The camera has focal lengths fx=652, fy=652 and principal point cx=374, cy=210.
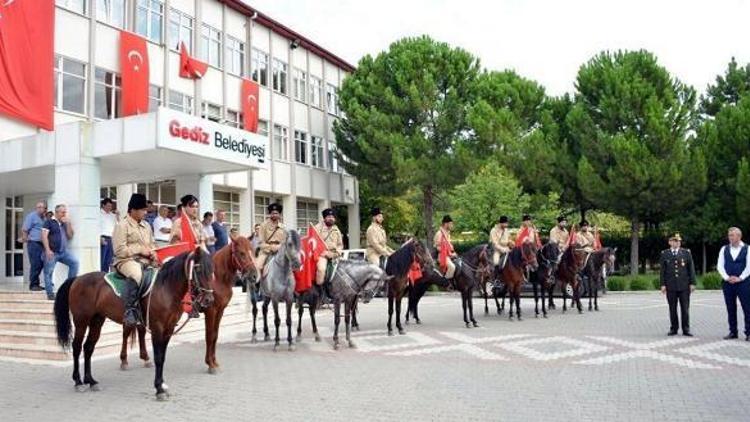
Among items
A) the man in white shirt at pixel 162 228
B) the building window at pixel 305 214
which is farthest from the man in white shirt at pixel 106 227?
the building window at pixel 305 214

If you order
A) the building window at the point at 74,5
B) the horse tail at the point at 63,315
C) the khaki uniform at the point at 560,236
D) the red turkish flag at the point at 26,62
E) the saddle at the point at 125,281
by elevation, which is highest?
the building window at the point at 74,5

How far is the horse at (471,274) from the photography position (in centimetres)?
1470

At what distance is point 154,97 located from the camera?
2662 centimetres

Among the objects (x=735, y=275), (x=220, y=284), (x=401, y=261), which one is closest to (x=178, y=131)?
(x=401, y=261)

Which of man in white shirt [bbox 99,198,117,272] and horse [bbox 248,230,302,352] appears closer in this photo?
horse [bbox 248,230,302,352]

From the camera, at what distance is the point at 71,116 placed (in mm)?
22609

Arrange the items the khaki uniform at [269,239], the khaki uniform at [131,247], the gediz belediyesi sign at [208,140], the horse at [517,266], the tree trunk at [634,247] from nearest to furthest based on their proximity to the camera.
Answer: the khaki uniform at [131,247] < the khaki uniform at [269,239] < the gediz belediyesi sign at [208,140] < the horse at [517,266] < the tree trunk at [634,247]

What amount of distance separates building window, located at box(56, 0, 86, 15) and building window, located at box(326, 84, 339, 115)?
57.8 feet

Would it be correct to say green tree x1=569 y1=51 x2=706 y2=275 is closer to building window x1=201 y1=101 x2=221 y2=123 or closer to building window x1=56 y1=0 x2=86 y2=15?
building window x1=201 y1=101 x2=221 y2=123

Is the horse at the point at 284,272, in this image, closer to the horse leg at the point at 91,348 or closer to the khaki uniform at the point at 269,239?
the khaki uniform at the point at 269,239

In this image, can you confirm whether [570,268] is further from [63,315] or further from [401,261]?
[63,315]

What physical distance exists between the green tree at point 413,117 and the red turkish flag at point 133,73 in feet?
41.7

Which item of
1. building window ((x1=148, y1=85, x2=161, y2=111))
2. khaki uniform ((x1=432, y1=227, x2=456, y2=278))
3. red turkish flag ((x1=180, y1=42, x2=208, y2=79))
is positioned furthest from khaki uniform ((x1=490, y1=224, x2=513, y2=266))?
red turkish flag ((x1=180, y1=42, x2=208, y2=79))

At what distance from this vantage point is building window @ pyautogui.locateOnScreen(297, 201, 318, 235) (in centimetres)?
3750
